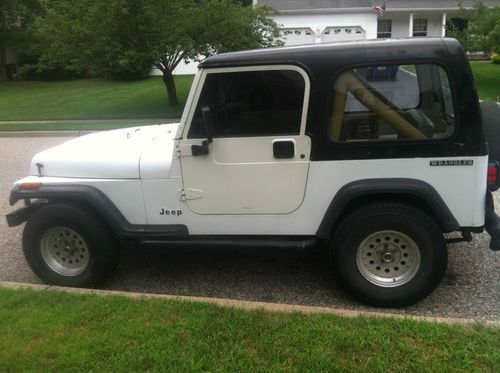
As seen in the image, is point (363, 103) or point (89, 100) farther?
point (89, 100)

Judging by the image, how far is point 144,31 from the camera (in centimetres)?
1431

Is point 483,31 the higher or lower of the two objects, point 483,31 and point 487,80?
the higher

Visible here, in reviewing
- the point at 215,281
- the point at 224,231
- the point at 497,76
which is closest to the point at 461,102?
the point at 224,231

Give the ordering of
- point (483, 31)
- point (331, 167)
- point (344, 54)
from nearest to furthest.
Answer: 1. point (344, 54)
2. point (331, 167)
3. point (483, 31)

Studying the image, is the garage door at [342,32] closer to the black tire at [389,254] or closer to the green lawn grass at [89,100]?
the green lawn grass at [89,100]

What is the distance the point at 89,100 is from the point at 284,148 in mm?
18550

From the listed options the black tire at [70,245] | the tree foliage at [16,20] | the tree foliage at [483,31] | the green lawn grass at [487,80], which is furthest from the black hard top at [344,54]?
the tree foliage at [16,20]

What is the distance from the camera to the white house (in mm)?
26828

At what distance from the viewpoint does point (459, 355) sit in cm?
284

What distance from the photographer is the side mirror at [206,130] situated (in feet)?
11.5

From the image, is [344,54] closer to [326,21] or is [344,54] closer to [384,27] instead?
[326,21]

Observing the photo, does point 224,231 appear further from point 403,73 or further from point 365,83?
point 403,73

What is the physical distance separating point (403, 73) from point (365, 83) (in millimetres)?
303

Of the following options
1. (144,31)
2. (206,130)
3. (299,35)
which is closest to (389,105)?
(206,130)
